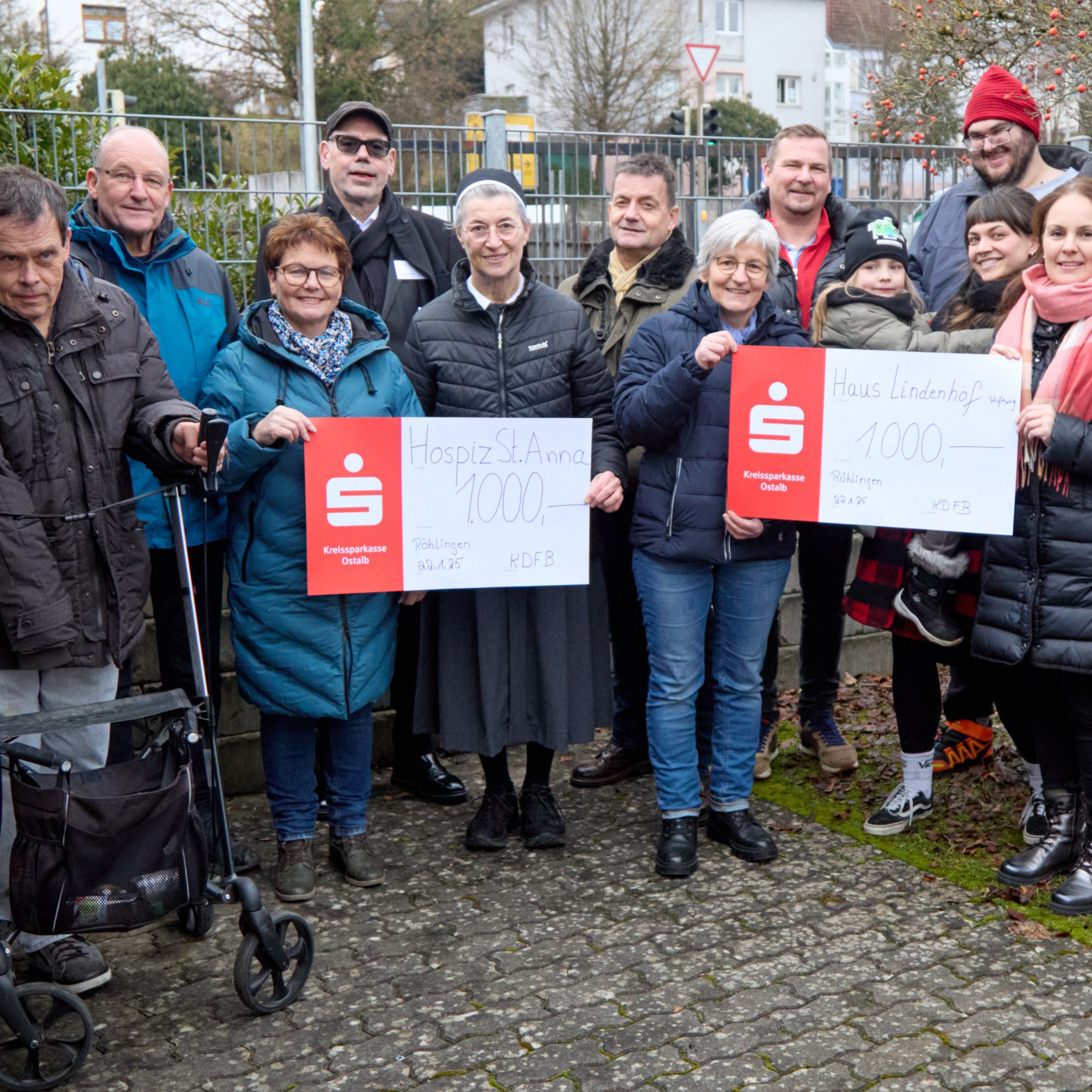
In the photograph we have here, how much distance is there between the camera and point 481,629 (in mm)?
4699

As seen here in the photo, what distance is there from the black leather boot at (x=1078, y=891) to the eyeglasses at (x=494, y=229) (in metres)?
2.68

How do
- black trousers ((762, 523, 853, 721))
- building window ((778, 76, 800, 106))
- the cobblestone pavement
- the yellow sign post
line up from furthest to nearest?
building window ((778, 76, 800, 106)) < the yellow sign post < black trousers ((762, 523, 853, 721)) < the cobblestone pavement

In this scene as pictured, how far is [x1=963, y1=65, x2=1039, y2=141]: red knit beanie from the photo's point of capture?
17.5ft

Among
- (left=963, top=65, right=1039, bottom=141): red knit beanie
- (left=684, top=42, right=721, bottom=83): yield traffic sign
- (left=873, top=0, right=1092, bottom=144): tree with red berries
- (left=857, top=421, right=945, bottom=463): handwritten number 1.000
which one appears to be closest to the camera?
(left=857, top=421, right=945, bottom=463): handwritten number 1.000

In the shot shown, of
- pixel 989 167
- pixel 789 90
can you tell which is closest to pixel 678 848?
pixel 989 167

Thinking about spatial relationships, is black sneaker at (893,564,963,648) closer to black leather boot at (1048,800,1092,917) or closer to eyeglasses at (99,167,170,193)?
black leather boot at (1048,800,1092,917)

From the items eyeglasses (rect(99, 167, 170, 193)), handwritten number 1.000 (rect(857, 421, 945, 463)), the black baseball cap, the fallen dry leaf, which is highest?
the black baseball cap

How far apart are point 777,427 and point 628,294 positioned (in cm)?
96

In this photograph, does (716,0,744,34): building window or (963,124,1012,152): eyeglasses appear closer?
(963,124,1012,152): eyeglasses

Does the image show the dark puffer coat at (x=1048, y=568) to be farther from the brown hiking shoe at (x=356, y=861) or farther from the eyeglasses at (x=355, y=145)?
the eyeglasses at (x=355, y=145)

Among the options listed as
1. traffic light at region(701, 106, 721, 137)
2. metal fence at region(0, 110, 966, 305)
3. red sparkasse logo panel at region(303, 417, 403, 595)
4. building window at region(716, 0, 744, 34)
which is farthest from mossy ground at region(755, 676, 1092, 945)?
building window at region(716, 0, 744, 34)

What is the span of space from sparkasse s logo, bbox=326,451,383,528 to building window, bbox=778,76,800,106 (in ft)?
199

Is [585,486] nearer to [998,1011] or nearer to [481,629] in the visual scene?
[481,629]

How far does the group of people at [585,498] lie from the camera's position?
12.9ft
